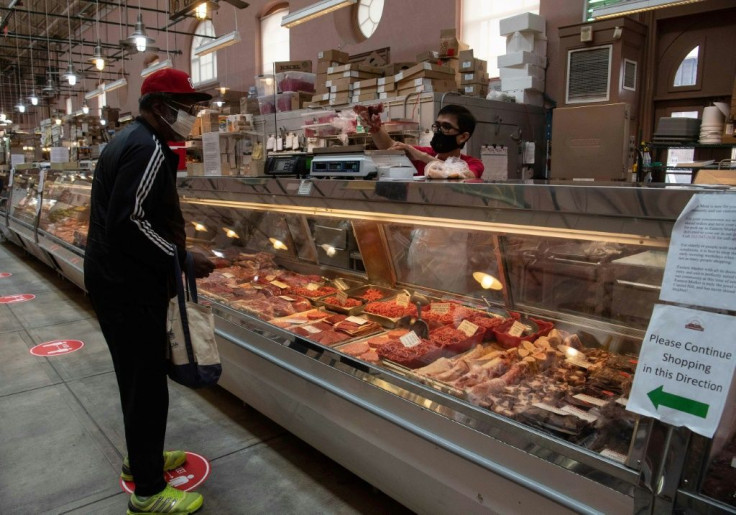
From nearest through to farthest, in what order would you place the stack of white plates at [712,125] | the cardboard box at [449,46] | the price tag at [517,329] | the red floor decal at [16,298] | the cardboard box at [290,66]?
the price tag at [517,329] → the stack of white plates at [712,125] → the red floor decal at [16,298] → the cardboard box at [449,46] → the cardboard box at [290,66]

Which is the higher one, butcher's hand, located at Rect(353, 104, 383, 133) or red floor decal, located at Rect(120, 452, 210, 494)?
butcher's hand, located at Rect(353, 104, 383, 133)

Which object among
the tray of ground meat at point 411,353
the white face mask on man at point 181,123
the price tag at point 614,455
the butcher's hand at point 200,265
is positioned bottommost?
the tray of ground meat at point 411,353

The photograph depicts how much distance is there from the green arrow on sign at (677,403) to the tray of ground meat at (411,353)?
4.13ft

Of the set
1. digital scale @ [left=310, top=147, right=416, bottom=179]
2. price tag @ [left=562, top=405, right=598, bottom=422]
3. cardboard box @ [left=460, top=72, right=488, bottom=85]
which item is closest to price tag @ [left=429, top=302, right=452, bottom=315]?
digital scale @ [left=310, top=147, right=416, bottom=179]

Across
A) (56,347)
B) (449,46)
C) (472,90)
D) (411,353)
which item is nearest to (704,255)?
(411,353)

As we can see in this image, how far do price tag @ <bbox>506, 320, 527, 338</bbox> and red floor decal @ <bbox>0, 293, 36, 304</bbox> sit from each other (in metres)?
6.16

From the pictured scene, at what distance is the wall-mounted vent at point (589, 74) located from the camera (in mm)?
6277

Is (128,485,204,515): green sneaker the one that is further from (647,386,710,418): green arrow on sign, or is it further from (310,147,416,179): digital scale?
(647,386,710,418): green arrow on sign

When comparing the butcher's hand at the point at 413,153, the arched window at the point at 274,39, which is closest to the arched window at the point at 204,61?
the arched window at the point at 274,39

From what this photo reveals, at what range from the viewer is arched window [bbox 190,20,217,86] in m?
16.9

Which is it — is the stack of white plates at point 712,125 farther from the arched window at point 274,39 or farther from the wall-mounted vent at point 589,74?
the arched window at point 274,39

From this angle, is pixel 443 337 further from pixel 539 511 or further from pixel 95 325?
pixel 95 325

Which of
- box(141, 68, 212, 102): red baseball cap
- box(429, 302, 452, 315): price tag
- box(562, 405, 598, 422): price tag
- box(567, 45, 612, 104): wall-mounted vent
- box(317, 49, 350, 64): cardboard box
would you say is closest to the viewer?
box(562, 405, 598, 422): price tag

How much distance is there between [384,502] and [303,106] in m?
6.59
